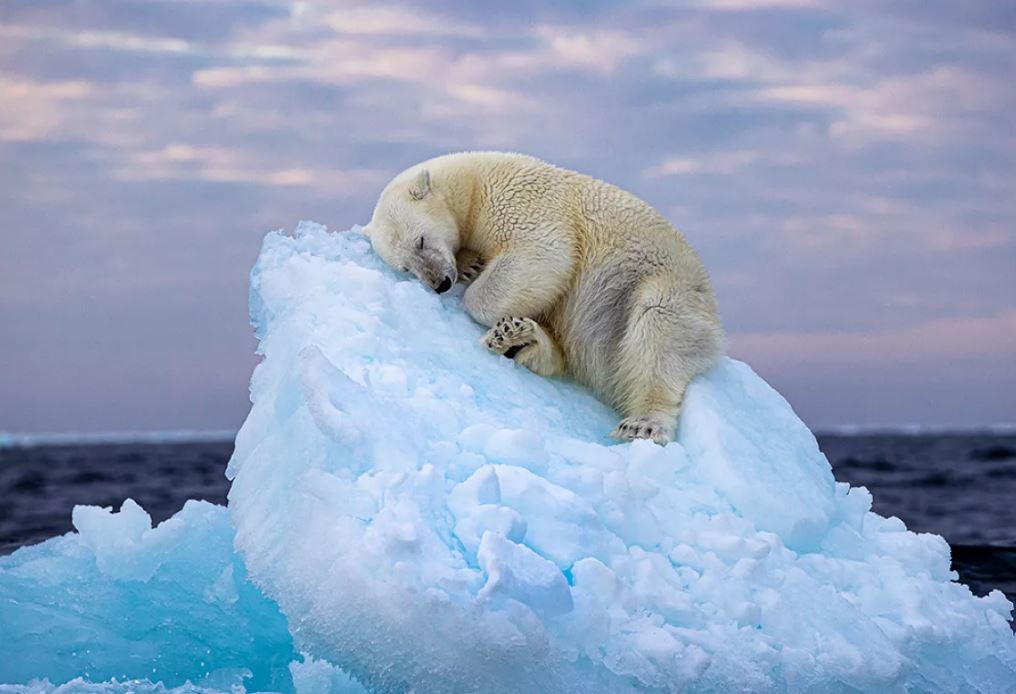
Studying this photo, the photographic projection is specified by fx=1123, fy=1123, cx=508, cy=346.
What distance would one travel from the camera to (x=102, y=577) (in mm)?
6367

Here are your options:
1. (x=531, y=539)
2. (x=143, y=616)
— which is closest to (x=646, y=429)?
(x=531, y=539)

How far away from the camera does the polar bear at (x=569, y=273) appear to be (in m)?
5.99

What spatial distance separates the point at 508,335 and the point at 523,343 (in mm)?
102

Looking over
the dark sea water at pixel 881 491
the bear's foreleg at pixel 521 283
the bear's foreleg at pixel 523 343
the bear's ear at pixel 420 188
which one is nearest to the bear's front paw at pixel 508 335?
the bear's foreleg at pixel 523 343

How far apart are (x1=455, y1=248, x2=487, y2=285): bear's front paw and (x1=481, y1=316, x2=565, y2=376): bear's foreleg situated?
63cm

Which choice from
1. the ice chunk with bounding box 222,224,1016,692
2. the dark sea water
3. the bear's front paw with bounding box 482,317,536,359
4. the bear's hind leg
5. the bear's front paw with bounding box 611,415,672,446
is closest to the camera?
the ice chunk with bounding box 222,224,1016,692

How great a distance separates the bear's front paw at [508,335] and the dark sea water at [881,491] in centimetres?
580

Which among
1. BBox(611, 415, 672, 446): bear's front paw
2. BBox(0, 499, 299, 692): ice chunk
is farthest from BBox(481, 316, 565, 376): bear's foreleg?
BBox(0, 499, 299, 692): ice chunk

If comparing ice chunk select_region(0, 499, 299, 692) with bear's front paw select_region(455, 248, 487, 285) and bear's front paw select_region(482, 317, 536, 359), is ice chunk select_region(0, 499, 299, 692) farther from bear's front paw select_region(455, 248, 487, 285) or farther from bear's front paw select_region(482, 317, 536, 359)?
bear's front paw select_region(455, 248, 487, 285)

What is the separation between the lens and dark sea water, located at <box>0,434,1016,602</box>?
47.8 ft

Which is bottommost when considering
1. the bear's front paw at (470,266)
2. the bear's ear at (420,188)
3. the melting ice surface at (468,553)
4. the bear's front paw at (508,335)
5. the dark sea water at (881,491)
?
the dark sea water at (881,491)

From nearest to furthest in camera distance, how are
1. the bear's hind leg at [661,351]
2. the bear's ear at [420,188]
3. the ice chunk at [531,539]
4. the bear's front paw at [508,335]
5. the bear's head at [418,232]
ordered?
the ice chunk at [531,539] → the bear's front paw at [508,335] → the bear's hind leg at [661,351] → the bear's head at [418,232] → the bear's ear at [420,188]

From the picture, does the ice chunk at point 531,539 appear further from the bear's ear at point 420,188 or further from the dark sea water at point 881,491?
the dark sea water at point 881,491

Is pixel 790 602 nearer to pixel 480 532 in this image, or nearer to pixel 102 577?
pixel 480 532
